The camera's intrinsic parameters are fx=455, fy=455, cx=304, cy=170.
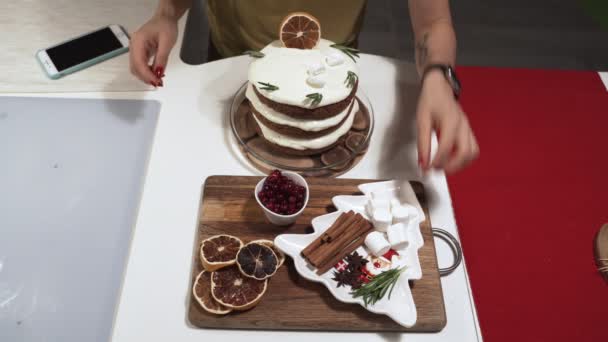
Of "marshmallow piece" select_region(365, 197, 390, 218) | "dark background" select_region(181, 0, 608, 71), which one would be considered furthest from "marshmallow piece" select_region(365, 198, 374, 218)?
"dark background" select_region(181, 0, 608, 71)

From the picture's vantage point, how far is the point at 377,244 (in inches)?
46.6

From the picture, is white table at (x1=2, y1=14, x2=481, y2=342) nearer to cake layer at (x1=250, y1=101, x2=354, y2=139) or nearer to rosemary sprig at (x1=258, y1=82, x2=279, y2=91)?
cake layer at (x1=250, y1=101, x2=354, y2=139)

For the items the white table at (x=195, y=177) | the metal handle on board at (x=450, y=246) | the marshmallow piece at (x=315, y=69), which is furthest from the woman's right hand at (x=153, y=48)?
the metal handle on board at (x=450, y=246)

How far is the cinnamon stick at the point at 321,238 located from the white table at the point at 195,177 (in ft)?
0.64

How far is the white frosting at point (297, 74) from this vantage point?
1.24 metres

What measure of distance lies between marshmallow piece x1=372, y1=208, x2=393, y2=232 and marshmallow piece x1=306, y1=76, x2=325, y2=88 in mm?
374

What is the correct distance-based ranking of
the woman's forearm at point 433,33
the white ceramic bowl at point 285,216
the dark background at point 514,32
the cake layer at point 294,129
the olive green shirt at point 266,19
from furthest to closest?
1. the dark background at point 514,32
2. the olive green shirt at point 266,19
3. the woman's forearm at point 433,33
4. the cake layer at point 294,129
5. the white ceramic bowl at point 285,216

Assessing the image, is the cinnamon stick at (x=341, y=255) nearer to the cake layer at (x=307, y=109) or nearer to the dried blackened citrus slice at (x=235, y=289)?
the dried blackened citrus slice at (x=235, y=289)

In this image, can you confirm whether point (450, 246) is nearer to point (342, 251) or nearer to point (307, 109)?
point (342, 251)

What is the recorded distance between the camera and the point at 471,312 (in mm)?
1185

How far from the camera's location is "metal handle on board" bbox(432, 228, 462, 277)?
1238 mm

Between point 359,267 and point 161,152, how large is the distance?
700 mm

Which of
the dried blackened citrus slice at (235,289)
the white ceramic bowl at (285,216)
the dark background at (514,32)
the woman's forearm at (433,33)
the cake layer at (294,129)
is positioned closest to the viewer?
the dried blackened citrus slice at (235,289)

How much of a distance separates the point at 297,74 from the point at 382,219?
466mm
